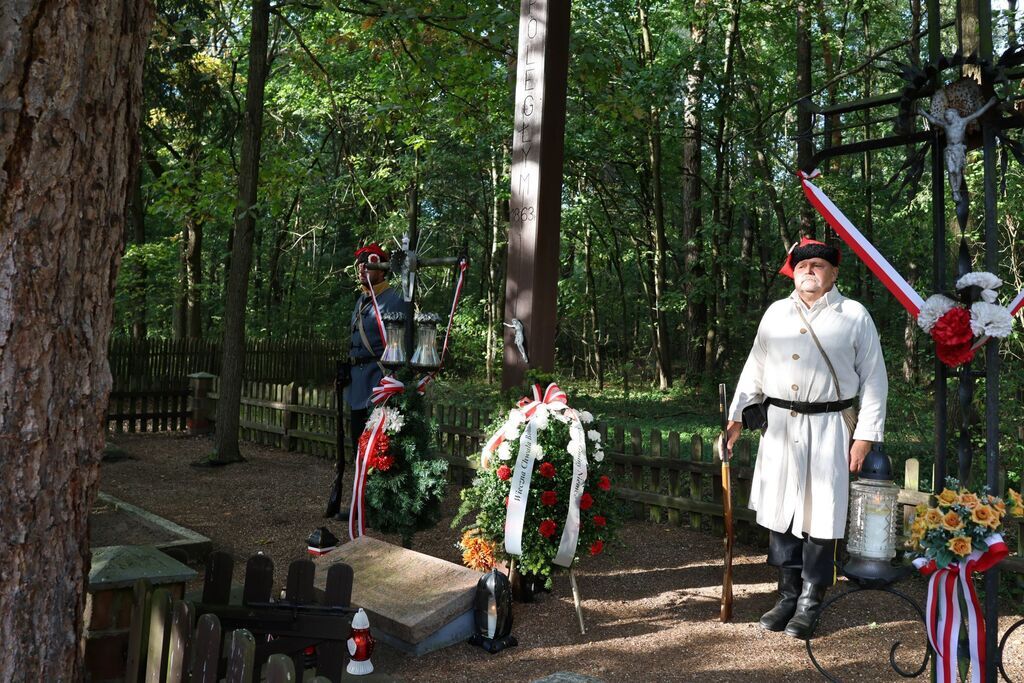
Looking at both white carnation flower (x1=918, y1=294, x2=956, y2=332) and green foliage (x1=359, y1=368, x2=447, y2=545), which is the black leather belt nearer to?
white carnation flower (x1=918, y1=294, x2=956, y2=332)

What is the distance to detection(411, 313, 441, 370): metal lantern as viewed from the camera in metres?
5.81

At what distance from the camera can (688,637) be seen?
15.3 feet

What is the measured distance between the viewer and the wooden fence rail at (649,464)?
6.51 metres

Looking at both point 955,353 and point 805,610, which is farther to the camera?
point 805,610

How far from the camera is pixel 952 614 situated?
10.6 feet

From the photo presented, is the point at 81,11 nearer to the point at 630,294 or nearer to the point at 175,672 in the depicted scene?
the point at 175,672

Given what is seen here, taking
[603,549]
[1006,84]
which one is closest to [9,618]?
[603,549]

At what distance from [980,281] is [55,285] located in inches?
123

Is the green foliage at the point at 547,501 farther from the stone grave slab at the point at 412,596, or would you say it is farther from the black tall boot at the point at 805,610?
the black tall boot at the point at 805,610

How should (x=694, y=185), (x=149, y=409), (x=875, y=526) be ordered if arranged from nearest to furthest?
(x=875, y=526) → (x=149, y=409) → (x=694, y=185)

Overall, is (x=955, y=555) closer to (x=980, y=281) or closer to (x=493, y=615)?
(x=980, y=281)

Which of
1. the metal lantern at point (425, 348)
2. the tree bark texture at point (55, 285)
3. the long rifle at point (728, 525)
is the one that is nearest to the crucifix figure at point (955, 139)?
the long rifle at point (728, 525)

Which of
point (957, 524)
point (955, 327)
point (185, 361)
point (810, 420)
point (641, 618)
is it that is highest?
point (955, 327)

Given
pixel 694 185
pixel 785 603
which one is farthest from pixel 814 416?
pixel 694 185
